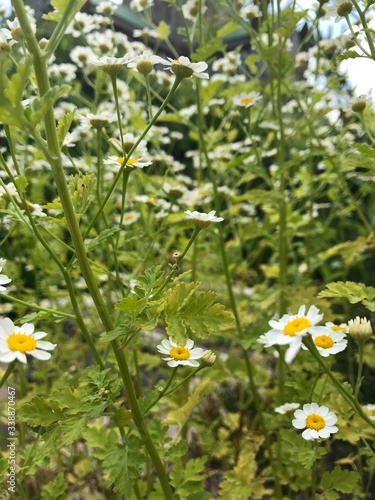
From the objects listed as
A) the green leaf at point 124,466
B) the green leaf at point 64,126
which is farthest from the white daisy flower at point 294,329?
the green leaf at point 64,126

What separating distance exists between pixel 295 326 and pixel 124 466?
0.90 feet

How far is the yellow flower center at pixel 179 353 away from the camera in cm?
69

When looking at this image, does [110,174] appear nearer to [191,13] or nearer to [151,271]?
[191,13]

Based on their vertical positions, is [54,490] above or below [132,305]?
below

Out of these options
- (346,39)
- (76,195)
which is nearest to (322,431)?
(76,195)

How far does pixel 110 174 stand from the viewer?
1.58 metres

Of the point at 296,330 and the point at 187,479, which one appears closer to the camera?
the point at 296,330

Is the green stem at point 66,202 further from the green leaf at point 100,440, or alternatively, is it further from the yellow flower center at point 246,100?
the yellow flower center at point 246,100

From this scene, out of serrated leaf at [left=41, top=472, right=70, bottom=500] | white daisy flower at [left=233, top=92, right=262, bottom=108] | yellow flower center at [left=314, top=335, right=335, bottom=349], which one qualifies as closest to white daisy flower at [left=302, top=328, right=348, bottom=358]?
yellow flower center at [left=314, top=335, right=335, bottom=349]

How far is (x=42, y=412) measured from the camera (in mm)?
648

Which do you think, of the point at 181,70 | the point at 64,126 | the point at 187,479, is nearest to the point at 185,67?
the point at 181,70

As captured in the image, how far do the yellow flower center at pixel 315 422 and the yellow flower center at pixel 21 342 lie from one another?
1.27ft

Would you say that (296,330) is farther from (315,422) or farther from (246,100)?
(246,100)

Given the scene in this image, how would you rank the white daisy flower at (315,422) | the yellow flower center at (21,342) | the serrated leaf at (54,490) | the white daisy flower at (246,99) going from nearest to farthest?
the yellow flower center at (21,342) < the white daisy flower at (315,422) < the serrated leaf at (54,490) < the white daisy flower at (246,99)
